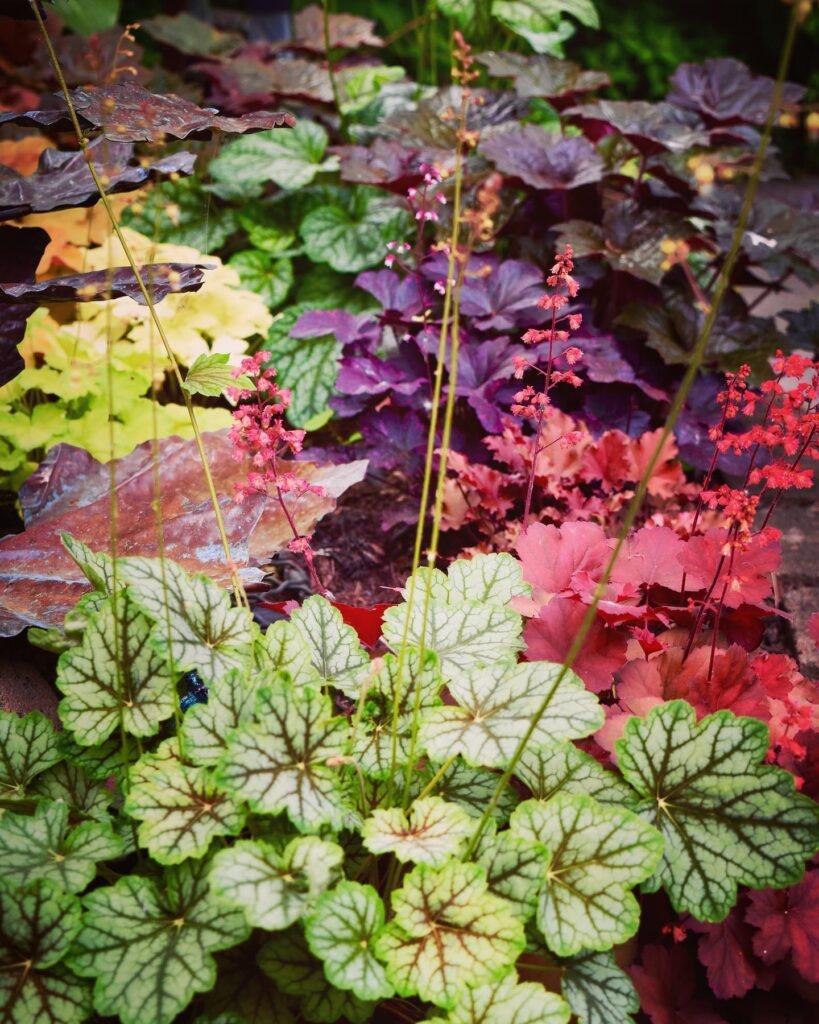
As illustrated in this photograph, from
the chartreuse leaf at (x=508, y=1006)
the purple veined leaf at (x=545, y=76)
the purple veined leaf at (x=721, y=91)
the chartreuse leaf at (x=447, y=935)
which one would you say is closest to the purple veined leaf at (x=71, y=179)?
the chartreuse leaf at (x=447, y=935)

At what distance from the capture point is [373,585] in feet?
7.00

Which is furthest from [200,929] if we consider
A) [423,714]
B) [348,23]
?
[348,23]

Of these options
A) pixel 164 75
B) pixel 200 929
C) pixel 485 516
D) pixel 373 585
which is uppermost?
pixel 164 75

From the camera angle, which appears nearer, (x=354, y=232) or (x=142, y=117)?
(x=142, y=117)

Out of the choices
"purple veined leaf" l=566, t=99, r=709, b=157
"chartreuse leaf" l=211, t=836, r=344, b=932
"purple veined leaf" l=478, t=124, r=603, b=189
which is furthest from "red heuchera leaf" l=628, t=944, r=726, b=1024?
"purple veined leaf" l=566, t=99, r=709, b=157

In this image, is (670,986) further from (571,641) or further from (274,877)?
(274,877)

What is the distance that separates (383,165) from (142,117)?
1.26m

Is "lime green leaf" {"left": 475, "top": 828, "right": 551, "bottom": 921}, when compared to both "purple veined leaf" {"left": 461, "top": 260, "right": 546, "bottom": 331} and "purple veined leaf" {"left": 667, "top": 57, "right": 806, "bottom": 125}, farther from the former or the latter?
"purple veined leaf" {"left": 667, "top": 57, "right": 806, "bottom": 125}

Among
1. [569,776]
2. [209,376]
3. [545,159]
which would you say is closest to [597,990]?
[569,776]

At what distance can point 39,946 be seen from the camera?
100 cm

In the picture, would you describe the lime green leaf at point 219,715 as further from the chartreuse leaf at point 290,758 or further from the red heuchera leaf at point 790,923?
the red heuchera leaf at point 790,923

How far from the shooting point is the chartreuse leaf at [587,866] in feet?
3.34

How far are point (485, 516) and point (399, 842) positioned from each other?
41.3 inches

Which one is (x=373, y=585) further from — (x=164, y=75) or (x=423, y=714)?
(x=164, y=75)
